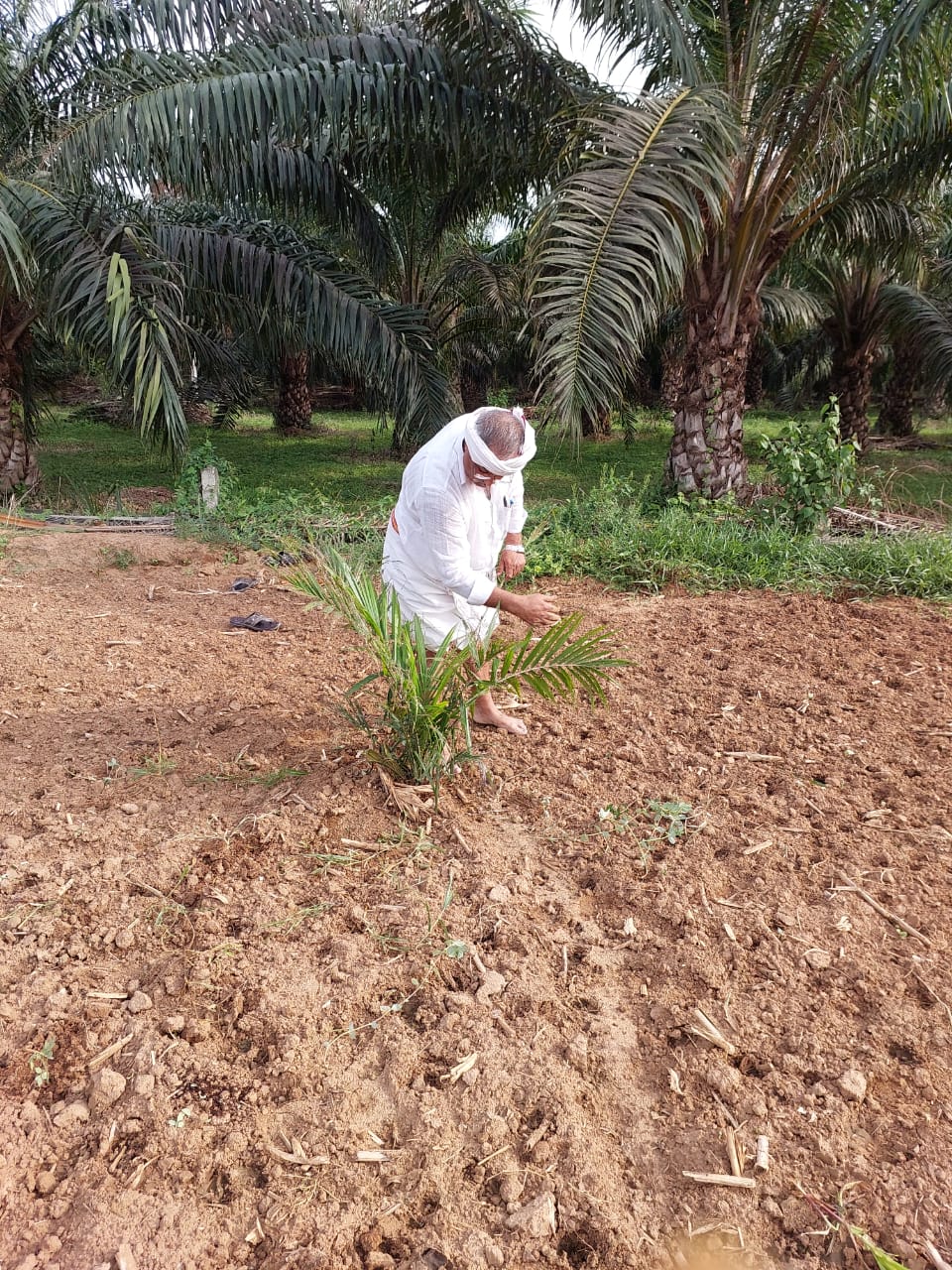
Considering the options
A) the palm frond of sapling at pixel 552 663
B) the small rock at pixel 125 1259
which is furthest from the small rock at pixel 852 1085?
the small rock at pixel 125 1259

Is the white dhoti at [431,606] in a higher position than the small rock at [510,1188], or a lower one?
higher

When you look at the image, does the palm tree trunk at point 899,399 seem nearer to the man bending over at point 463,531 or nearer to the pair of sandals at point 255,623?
the pair of sandals at point 255,623

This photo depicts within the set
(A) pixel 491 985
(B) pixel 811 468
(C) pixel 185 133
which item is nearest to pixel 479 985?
(A) pixel 491 985

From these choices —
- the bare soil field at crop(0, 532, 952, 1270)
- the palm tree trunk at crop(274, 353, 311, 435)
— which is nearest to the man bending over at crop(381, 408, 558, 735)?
the bare soil field at crop(0, 532, 952, 1270)

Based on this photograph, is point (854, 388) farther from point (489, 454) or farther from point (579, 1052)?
point (579, 1052)

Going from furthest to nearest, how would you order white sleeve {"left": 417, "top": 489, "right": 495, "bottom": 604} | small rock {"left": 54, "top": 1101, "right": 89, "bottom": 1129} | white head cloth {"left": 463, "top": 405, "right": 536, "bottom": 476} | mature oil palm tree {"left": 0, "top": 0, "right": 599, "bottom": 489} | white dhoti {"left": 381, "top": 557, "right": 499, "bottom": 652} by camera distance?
mature oil palm tree {"left": 0, "top": 0, "right": 599, "bottom": 489}
white dhoti {"left": 381, "top": 557, "right": 499, "bottom": 652}
white sleeve {"left": 417, "top": 489, "right": 495, "bottom": 604}
white head cloth {"left": 463, "top": 405, "right": 536, "bottom": 476}
small rock {"left": 54, "top": 1101, "right": 89, "bottom": 1129}

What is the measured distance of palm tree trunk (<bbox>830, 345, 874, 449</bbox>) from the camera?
40.4ft

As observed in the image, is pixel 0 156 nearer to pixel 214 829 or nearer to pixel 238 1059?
pixel 214 829

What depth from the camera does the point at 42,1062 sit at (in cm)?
188

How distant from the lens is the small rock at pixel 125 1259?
148cm

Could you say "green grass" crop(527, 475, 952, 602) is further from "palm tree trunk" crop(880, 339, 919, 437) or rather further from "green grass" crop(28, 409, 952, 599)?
"palm tree trunk" crop(880, 339, 919, 437)

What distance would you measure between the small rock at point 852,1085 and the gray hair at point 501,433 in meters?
1.78

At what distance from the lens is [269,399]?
18.2 m

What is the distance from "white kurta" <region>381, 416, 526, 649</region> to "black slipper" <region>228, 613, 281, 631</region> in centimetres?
153
